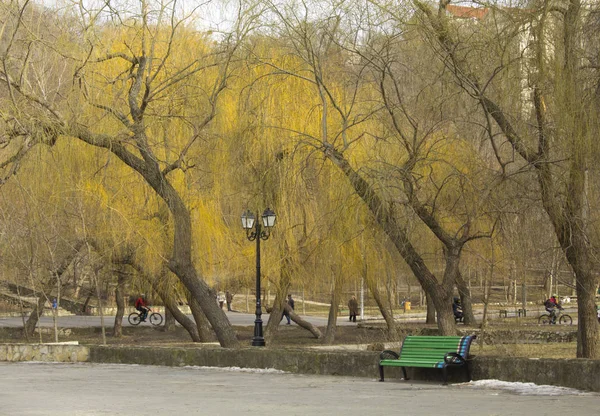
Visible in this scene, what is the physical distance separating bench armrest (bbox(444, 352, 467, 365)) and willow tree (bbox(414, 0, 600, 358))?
3.51m

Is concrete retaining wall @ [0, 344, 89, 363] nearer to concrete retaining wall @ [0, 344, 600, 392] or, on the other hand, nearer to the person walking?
concrete retaining wall @ [0, 344, 600, 392]

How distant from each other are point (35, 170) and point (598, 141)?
1269 cm

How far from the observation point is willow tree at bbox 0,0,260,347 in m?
18.2

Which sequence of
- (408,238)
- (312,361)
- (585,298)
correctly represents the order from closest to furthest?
(312,361)
(585,298)
(408,238)

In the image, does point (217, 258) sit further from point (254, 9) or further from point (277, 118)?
point (254, 9)

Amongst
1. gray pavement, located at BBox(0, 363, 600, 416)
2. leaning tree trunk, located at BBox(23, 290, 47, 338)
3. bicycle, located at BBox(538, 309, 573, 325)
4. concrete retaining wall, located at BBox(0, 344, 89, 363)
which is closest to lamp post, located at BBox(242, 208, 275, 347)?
concrete retaining wall, located at BBox(0, 344, 89, 363)

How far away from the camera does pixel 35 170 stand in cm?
2162

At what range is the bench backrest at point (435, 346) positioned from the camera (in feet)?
42.7

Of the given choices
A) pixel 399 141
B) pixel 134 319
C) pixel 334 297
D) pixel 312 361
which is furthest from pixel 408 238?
pixel 134 319

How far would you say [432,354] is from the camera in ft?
44.2

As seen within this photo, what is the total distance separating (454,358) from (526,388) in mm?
1270

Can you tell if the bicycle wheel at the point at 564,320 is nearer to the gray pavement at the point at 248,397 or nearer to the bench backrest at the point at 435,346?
the gray pavement at the point at 248,397

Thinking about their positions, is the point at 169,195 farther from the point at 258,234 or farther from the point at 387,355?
the point at 387,355

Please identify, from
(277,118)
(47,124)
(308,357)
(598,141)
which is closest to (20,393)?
(308,357)
